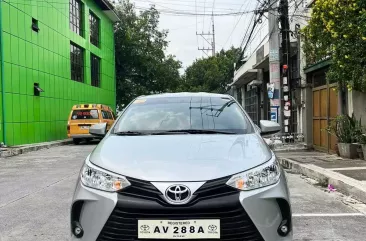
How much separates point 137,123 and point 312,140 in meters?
10.7

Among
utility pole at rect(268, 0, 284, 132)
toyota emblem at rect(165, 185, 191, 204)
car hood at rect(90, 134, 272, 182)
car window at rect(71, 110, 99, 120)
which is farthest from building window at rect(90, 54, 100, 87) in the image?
toyota emblem at rect(165, 185, 191, 204)

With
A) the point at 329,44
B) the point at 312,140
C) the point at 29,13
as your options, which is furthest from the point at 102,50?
the point at 329,44

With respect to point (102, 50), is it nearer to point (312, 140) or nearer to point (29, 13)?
point (29, 13)

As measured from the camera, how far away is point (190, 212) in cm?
293

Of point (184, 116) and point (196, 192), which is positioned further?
point (184, 116)

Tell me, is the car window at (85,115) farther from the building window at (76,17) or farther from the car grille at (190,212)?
the car grille at (190,212)

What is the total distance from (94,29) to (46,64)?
441 inches

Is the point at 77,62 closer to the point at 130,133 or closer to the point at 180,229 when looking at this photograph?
the point at 130,133

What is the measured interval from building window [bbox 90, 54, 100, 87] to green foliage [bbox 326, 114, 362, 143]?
73.7ft

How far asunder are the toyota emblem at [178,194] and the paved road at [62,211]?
2.04 metres

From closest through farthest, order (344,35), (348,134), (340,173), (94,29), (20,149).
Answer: (340,173) → (344,35) → (348,134) → (20,149) → (94,29)

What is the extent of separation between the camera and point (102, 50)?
107ft

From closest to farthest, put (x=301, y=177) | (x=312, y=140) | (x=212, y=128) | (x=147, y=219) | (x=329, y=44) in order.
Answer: (x=147, y=219), (x=212, y=128), (x=301, y=177), (x=329, y=44), (x=312, y=140)

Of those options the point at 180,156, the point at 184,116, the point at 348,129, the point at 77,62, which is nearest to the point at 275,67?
the point at 348,129
